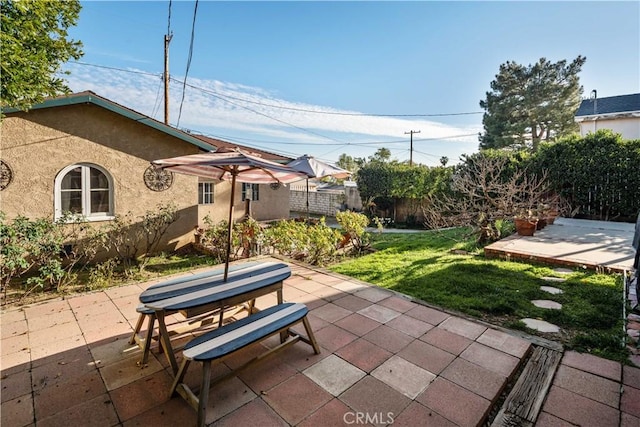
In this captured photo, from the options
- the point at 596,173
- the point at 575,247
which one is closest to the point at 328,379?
the point at 575,247

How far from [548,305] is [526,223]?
5025mm

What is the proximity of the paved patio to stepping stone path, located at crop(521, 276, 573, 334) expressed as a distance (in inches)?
16.2

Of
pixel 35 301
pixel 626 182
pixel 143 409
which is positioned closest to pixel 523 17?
pixel 626 182

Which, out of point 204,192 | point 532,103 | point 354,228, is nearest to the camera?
point 354,228

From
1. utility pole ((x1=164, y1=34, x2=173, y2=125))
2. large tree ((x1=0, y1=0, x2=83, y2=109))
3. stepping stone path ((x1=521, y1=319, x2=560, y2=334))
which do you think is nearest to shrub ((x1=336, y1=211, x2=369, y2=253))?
stepping stone path ((x1=521, y1=319, x2=560, y2=334))

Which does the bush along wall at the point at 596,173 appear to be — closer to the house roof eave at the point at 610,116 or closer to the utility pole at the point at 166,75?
the house roof eave at the point at 610,116

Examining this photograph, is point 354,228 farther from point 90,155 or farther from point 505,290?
point 90,155

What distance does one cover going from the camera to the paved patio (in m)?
2.24

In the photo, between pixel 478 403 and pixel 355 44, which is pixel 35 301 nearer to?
pixel 478 403

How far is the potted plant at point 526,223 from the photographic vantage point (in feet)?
27.4

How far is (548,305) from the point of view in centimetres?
Result: 418

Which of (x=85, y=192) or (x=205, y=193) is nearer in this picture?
(x=85, y=192)

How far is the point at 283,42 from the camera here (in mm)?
11281

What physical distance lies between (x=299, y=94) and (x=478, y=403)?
2484 centimetres
